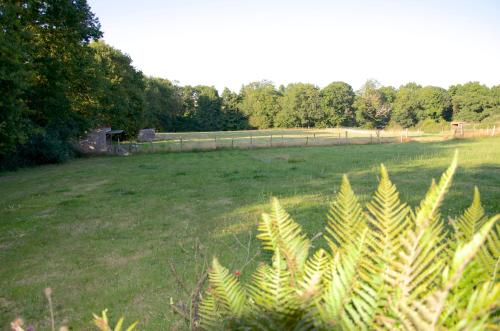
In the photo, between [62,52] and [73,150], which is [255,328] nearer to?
[62,52]

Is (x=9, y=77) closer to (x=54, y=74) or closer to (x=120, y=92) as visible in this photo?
(x=54, y=74)

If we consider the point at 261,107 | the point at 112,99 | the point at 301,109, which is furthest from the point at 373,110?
the point at 112,99

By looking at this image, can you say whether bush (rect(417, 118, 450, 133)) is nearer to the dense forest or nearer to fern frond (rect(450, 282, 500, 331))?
the dense forest

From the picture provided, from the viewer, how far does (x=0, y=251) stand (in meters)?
9.01

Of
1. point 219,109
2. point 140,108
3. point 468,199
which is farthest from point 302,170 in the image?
point 219,109

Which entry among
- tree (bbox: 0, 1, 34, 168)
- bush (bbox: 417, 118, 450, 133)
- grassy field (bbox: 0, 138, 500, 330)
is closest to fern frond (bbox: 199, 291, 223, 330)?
grassy field (bbox: 0, 138, 500, 330)

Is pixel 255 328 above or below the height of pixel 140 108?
below

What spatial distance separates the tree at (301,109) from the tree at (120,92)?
58.4 m

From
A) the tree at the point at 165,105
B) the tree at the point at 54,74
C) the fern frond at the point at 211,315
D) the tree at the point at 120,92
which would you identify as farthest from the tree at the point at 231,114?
the fern frond at the point at 211,315

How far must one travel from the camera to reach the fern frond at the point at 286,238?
27.5 inches

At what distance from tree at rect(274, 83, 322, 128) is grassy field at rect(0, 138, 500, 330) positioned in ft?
246

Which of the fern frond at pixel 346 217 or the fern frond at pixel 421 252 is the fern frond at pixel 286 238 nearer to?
the fern frond at pixel 346 217

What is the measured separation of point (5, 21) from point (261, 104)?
89779 millimetres

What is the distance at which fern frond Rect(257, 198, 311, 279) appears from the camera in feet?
2.29
